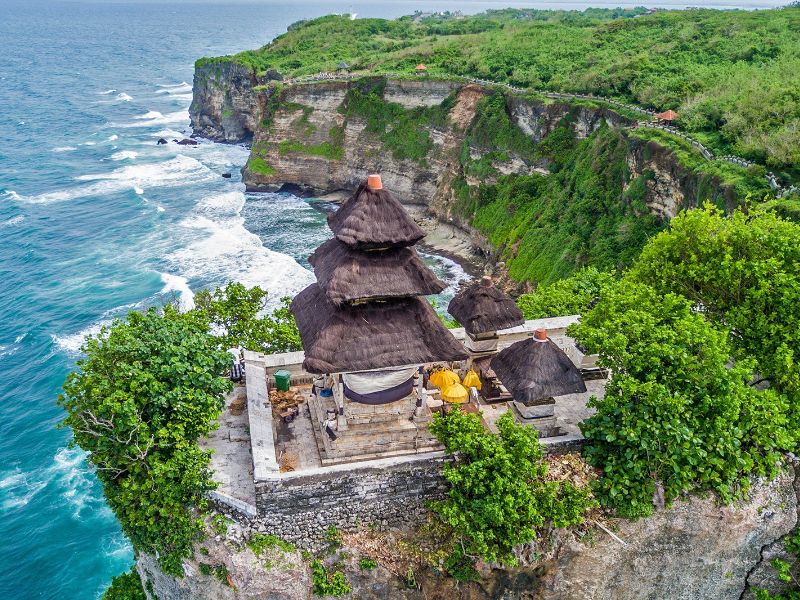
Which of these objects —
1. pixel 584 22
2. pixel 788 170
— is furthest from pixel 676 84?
pixel 584 22

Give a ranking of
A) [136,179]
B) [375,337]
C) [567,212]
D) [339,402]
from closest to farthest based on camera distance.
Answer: [375,337] < [339,402] < [567,212] < [136,179]

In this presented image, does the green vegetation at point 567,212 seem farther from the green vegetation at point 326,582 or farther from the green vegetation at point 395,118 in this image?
the green vegetation at point 326,582

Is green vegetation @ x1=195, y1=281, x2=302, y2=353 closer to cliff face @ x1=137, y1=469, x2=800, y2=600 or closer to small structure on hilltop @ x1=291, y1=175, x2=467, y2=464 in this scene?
small structure on hilltop @ x1=291, y1=175, x2=467, y2=464

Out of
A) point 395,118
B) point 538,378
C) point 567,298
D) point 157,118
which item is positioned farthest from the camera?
point 157,118

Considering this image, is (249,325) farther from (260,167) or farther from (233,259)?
(260,167)

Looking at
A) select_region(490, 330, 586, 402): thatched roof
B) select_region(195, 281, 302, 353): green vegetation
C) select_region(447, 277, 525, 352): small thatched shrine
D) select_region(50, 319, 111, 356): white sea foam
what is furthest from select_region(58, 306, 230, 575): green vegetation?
select_region(50, 319, 111, 356): white sea foam

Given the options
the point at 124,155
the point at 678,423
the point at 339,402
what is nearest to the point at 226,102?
the point at 124,155

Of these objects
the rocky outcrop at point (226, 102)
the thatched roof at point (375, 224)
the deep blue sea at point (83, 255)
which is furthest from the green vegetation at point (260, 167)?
the thatched roof at point (375, 224)
